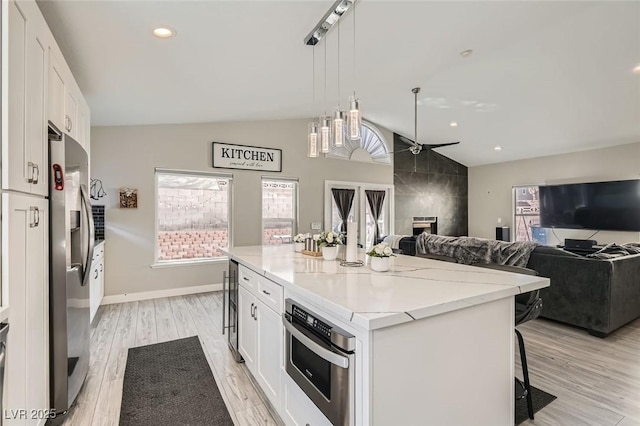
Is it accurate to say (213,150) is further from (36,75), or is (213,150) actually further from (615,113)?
(615,113)

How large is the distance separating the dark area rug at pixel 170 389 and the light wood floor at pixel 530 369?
73mm

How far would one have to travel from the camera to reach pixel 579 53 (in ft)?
12.4

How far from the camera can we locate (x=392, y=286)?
1622 millimetres

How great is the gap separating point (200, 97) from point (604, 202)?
7.53 meters

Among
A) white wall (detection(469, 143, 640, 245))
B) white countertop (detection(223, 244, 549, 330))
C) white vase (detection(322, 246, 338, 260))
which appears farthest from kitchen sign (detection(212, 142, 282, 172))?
white wall (detection(469, 143, 640, 245))

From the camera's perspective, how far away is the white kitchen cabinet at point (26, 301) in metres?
1.35

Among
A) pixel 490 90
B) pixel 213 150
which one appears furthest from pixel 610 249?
pixel 213 150

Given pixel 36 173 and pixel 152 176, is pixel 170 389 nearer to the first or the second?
pixel 36 173

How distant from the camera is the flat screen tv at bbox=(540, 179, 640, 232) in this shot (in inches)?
230

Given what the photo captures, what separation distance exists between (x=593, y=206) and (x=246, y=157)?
6881 millimetres

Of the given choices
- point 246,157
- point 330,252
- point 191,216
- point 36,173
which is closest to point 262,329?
point 330,252

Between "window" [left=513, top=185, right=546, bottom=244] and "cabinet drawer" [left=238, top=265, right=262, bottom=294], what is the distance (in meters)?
7.39

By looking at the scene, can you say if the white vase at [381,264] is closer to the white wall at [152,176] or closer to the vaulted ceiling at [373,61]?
the vaulted ceiling at [373,61]

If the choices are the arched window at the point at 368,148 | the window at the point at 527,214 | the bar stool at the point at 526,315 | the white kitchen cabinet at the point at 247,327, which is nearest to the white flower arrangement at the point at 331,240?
the white kitchen cabinet at the point at 247,327
